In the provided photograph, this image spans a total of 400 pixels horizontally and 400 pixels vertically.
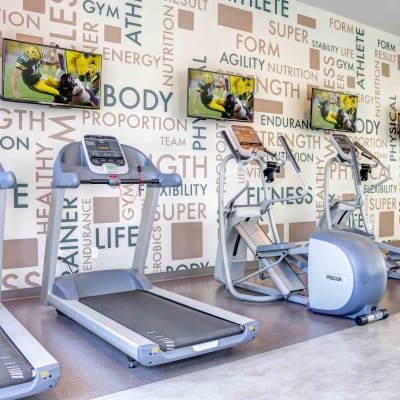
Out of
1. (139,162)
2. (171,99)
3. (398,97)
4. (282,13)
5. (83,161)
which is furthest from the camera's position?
(398,97)

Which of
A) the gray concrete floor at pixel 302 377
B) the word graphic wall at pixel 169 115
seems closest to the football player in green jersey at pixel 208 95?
the word graphic wall at pixel 169 115

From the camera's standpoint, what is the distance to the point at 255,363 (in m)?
2.90

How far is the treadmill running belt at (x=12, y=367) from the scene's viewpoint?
7.41 ft

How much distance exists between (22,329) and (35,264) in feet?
5.55

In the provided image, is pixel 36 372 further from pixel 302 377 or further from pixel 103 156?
pixel 103 156

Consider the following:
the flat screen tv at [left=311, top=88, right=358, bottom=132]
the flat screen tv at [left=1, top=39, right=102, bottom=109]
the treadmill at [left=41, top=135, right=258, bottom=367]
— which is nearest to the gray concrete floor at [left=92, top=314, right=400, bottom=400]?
the treadmill at [left=41, top=135, right=258, bottom=367]

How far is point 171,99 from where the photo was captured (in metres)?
5.38

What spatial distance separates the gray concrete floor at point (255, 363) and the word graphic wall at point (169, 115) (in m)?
1.20

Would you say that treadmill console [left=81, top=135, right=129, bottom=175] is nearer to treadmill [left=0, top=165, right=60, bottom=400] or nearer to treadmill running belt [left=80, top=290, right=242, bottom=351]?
treadmill running belt [left=80, top=290, right=242, bottom=351]

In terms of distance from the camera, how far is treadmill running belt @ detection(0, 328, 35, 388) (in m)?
2.26

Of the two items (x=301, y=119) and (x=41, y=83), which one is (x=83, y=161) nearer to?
(x=41, y=83)

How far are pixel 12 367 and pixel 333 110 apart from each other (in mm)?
5461

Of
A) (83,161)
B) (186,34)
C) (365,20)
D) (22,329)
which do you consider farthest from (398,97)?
(22,329)

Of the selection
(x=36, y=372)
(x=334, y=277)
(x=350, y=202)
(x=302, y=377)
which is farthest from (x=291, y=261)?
(x=36, y=372)
